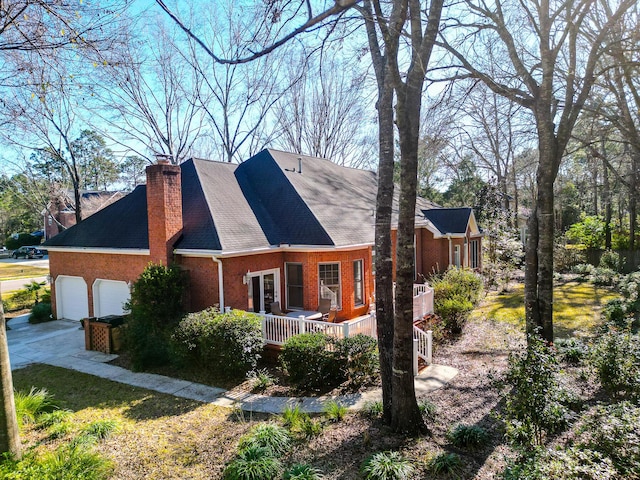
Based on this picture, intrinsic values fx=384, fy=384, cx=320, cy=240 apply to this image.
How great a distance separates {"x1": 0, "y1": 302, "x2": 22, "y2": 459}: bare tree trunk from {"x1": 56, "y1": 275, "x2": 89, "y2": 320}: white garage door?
1128 cm

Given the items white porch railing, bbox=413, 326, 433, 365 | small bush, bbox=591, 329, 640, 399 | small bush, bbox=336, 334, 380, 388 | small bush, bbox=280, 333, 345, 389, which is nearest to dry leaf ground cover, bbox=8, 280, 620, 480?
white porch railing, bbox=413, 326, 433, 365

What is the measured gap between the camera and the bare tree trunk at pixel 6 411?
18.3ft

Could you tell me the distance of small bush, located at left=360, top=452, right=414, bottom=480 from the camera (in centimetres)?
490

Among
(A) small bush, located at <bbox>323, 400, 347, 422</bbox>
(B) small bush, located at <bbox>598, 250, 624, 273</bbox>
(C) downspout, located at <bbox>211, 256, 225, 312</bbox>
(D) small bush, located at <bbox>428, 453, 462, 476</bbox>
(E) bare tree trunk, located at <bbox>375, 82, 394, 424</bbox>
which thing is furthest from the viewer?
(B) small bush, located at <bbox>598, 250, 624, 273</bbox>

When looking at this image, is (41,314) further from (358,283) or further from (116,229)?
(358,283)

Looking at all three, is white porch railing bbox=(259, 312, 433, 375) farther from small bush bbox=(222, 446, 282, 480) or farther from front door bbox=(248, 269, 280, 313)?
small bush bbox=(222, 446, 282, 480)

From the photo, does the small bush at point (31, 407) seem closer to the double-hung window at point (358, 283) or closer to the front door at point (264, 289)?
the front door at point (264, 289)

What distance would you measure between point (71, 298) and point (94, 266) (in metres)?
2.56

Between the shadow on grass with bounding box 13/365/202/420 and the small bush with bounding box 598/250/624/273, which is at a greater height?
the small bush with bounding box 598/250/624/273

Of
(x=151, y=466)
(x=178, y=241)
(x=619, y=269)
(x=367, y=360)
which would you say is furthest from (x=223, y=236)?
(x=619, y=269)

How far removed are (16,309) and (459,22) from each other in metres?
23.3

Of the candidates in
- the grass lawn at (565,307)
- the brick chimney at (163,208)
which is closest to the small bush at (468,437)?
the grass lawn at (565,307)

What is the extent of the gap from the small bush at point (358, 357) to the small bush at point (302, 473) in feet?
12.0

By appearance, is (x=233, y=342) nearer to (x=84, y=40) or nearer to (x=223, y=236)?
(x=223, y=236)
